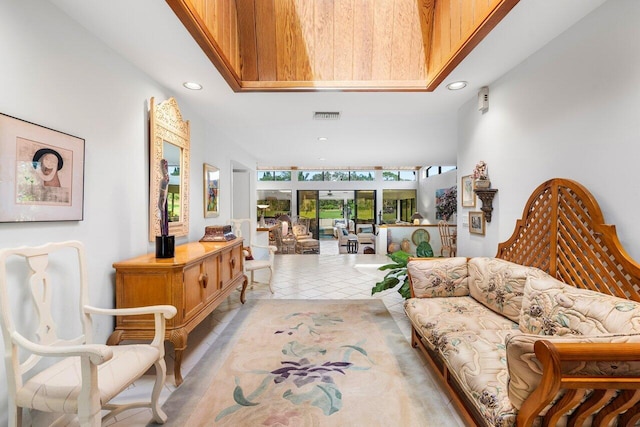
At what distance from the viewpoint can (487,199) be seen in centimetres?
261

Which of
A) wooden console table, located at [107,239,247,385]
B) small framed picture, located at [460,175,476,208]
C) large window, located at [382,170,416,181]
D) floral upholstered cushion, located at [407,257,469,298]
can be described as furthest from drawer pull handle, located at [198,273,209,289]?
large window, located at [382,170,416,181]

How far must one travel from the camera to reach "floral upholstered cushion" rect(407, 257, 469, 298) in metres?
2.43

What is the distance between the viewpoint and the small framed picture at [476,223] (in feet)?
9.08

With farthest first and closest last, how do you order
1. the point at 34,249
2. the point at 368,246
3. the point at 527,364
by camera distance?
the point at 368,246 → the point at 34,249 → the point at 527,364

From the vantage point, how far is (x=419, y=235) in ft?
22.2

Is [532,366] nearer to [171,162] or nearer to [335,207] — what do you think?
[171,162]

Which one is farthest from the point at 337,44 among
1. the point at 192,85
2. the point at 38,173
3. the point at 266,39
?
the point at 38,173

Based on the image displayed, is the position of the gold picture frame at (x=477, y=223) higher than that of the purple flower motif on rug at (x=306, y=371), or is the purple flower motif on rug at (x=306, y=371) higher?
the gold picture frame at (x=477, y=223)

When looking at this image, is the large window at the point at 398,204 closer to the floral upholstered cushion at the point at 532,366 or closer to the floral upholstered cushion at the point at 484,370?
the floral upholstered cushion at the point at 484,370

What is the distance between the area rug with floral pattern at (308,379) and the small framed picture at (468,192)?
4.95 feet

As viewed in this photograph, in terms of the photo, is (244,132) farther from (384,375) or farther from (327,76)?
(384,375)

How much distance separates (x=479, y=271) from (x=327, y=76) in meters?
2.13

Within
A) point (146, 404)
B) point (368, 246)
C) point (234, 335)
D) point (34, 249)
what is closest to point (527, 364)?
point (146, 404)

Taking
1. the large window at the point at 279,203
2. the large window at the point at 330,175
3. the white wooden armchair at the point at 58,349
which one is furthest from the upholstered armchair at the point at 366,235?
the white wooden armchair at the point at 58,349
